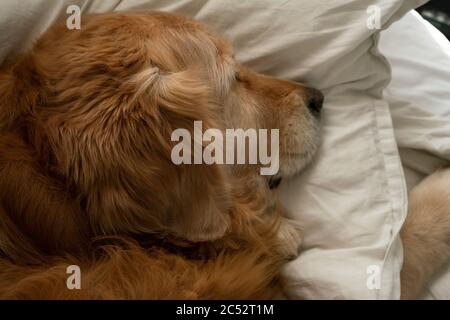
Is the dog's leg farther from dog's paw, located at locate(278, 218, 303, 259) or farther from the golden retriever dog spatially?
dog's paw, located at locate(278, 218, 303, 259)

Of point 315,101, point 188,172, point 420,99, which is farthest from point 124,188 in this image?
point 420,99

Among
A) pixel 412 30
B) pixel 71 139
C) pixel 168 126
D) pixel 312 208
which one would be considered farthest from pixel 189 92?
pixel 412 30

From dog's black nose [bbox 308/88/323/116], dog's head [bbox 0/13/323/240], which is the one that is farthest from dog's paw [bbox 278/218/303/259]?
dog's black nose [bbox 308/88/323/116]

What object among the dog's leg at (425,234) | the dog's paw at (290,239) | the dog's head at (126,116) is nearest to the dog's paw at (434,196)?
the dog's leg at (425,234)

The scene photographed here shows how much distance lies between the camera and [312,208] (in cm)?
113

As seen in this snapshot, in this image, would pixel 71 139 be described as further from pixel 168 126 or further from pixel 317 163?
pixel 317 163

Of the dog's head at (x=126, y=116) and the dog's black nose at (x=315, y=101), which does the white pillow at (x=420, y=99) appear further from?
the dog's head at (x=126, y=116)

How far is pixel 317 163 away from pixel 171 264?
0.39 m

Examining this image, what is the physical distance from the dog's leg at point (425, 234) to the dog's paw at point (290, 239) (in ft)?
0.73

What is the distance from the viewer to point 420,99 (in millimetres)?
1312

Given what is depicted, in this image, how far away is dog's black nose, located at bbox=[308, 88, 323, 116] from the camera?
1.22m

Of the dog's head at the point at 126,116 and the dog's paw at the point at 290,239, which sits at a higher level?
the dog's head at the point at 126,116

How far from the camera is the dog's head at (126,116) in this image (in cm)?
99

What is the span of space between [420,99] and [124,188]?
0.77 m
